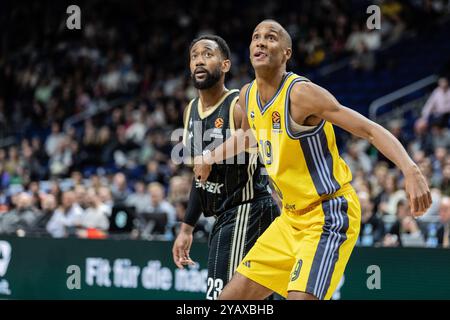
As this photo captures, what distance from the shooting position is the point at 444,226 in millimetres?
10258

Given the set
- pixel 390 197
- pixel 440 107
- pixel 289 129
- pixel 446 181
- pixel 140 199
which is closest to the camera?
pixel 289 129

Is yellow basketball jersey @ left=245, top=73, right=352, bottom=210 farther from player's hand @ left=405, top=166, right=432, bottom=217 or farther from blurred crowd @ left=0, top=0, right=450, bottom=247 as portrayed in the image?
blurred crowd @ left=0, top=0, right=450, bottom=247

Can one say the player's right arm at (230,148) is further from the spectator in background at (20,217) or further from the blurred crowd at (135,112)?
the spectator in background at (20,217)

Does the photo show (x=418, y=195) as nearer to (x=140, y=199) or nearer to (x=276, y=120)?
(x=276, y=120)

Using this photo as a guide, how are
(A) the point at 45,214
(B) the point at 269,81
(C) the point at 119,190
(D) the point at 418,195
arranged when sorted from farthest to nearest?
(C) the point at 119,190 → (A) the point at 45,214 → (B) the point at 269,81 → (D) the point at 418,195

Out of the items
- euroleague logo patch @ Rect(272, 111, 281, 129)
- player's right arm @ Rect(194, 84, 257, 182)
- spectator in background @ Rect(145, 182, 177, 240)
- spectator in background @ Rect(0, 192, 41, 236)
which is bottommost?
spectator in background @ Rect(0, 192, 41, 236)

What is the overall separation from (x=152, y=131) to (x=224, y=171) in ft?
35.5

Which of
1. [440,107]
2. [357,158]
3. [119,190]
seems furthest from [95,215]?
[440,107]

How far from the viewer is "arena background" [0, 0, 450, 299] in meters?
10.9

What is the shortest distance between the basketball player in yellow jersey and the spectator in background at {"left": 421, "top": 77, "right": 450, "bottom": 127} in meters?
8.39

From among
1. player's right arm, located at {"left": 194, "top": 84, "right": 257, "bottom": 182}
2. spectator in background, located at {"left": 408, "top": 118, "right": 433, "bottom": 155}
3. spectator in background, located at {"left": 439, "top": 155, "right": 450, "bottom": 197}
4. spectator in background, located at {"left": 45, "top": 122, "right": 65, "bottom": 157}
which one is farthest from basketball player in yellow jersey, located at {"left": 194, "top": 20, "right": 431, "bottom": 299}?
spectator in background, located at {"left": 45, "top": 122, "right": 65, "bottom": 157}

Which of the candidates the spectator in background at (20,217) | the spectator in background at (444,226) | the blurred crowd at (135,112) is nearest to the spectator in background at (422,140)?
the blurred crowd at (135,112)

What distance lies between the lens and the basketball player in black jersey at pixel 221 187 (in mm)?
6680

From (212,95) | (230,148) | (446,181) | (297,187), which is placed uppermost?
(212,95)
